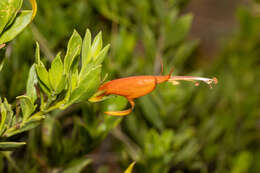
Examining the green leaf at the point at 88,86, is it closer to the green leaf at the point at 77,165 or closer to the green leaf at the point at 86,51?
the green leaf at the point at 86,51

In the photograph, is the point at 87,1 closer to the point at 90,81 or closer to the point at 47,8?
the point at 47,8

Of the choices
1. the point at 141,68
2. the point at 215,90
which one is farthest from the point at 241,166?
the point at 141,68

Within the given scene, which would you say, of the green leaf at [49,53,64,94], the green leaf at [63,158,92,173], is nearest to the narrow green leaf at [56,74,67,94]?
the green leaf at [49,53,64,94]

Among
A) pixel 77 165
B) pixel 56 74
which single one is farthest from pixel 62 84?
pixel 77 165

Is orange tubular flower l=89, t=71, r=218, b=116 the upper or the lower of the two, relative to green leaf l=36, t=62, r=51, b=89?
lower

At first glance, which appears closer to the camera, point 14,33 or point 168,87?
point 14,33

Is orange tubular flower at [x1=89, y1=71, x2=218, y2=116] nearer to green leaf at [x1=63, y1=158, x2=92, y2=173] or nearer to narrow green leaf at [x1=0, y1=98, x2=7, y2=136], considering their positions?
narrow green leaf at [x1=0, y1=98, x2=7, y2=136]

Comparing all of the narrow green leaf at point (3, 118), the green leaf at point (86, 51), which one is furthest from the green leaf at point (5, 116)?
the green leaf at point (86, 51)
